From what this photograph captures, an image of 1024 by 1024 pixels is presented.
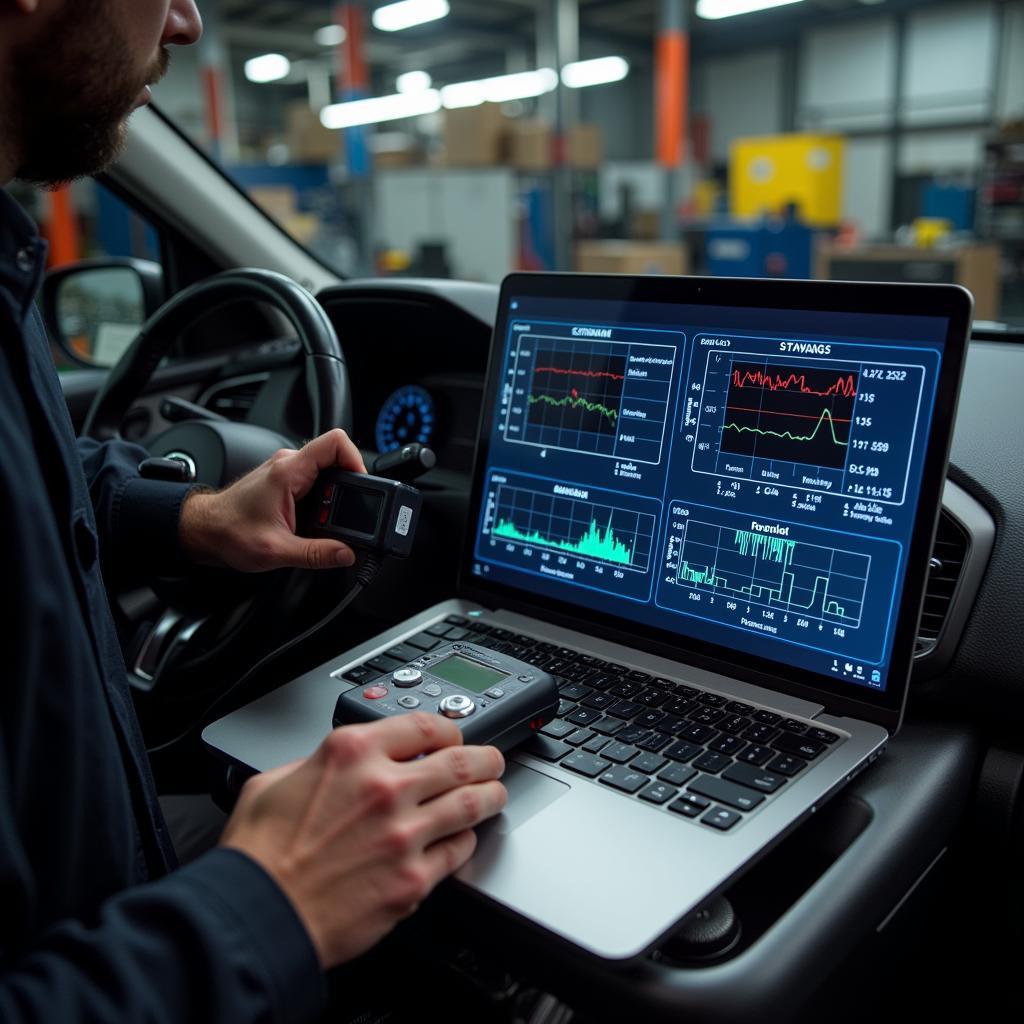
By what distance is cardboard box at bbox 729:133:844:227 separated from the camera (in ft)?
27.7

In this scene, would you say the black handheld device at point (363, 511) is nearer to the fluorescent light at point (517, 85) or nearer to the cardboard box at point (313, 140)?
the cardboard box at point (313, 140)

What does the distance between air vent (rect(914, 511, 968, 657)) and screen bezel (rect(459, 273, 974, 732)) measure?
14 cm

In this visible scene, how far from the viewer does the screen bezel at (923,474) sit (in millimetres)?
721

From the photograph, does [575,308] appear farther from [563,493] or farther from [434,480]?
[434,480]

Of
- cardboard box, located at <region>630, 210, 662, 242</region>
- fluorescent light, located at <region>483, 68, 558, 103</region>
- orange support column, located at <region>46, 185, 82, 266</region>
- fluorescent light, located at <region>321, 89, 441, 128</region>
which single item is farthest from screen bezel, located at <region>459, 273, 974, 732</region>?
fluorescent light, located at <region>483, 68, 558, 103</region>

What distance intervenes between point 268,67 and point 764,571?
60.2 ft

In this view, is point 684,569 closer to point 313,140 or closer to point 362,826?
point 362,826

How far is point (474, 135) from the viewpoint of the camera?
22.1ft

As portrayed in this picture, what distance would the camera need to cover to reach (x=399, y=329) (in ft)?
4.84

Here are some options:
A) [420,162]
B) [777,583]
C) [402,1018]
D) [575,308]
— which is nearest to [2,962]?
Answer: [402,1018]

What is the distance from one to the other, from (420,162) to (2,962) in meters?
8.46

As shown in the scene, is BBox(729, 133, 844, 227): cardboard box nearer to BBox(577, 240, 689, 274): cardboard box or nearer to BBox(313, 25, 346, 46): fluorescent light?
BBox(577, 240, 689, 274): cardboard box

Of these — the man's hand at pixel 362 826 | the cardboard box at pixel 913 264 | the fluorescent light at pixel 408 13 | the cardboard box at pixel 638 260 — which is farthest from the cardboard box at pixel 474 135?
the man's hand at pixel 362 826

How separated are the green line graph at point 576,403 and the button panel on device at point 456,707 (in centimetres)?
31
